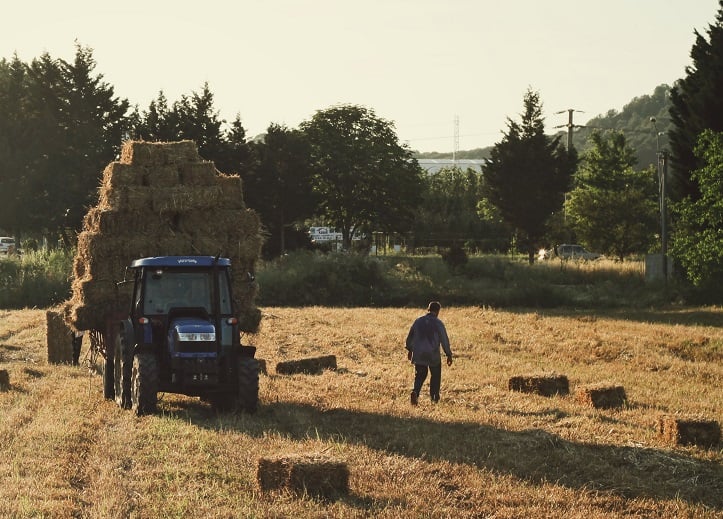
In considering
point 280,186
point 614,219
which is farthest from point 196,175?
point 614,219

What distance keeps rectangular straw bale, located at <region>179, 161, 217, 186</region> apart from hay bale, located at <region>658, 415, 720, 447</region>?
11087mm

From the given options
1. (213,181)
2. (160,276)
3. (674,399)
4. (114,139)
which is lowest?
(674,399)

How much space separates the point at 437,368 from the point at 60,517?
9275mm

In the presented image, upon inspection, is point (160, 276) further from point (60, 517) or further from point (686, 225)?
point (686, 225)

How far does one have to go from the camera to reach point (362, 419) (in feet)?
52.7

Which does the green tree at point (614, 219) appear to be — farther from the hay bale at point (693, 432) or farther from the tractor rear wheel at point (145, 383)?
the tractor rear wheel at point (145, 383)

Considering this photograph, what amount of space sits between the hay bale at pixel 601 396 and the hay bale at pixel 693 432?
3.58m

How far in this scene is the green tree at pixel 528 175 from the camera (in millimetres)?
73812

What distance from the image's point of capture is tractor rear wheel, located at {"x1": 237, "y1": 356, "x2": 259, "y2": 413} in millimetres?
16500

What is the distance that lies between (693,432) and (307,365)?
10.3 metres

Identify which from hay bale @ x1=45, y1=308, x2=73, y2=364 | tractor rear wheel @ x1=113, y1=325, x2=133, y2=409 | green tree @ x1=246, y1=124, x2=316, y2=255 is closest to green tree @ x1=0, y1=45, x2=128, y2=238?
green tree @ x1=246, y1=124, x2=316, y2=255

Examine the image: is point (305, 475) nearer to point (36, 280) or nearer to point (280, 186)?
point (36, 280)

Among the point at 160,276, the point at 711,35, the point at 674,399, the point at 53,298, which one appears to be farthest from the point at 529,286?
the point at 160,276

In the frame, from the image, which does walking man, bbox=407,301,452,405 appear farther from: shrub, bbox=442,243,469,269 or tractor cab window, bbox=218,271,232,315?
shrub, bbox=442,243,469,269
